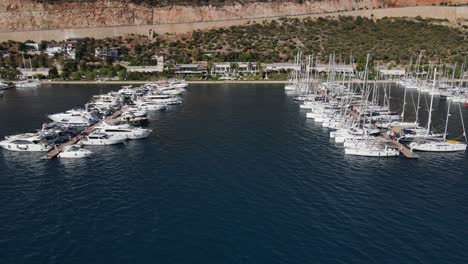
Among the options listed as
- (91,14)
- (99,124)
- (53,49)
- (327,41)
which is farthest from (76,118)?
(91,14)

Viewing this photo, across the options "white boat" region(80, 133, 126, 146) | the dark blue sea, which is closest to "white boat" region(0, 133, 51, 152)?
the dark blue sea

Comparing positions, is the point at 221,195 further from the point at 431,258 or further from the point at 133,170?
the point at 431,258

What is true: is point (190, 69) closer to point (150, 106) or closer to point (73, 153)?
point (150, 106)

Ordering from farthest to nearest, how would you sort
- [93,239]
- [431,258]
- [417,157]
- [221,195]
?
[417,157]
[221,195]
[93,239]
[431,258]

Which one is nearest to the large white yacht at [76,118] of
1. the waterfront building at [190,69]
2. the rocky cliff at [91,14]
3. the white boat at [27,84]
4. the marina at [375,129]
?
the marina at [375,129]

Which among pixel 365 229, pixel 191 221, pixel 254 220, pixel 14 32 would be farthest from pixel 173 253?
pixel 14 32

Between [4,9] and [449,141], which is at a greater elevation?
[4,9]

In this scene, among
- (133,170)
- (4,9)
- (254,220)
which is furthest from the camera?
(4,9)
